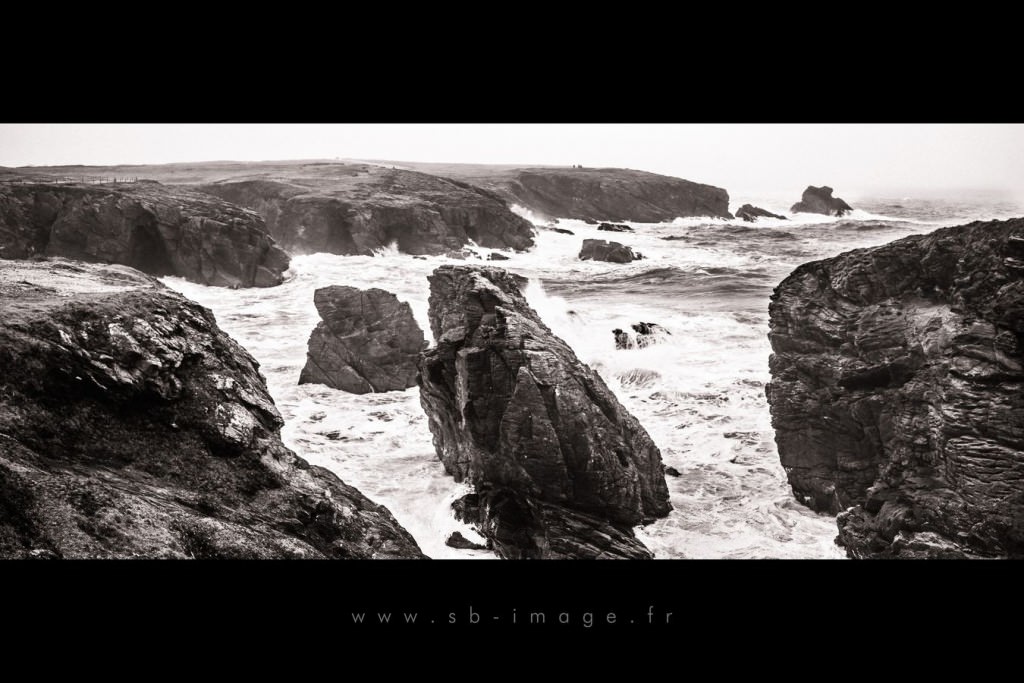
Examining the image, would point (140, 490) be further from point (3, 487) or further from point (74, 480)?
point (3, 487)

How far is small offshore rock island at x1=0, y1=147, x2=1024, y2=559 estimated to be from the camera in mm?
7848

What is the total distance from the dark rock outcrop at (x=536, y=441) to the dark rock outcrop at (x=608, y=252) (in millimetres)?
2580

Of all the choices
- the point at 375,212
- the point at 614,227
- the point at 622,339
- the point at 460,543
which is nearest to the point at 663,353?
the point at 622,339

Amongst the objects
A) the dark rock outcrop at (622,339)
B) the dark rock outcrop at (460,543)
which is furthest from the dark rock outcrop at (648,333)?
the dark rock outcrop at (460,543)

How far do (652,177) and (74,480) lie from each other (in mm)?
10148

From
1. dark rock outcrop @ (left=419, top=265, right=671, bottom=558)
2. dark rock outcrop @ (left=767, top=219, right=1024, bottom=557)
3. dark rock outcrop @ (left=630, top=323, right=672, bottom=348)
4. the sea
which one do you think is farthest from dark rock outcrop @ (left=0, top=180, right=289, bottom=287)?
dark rock outcrop @ (left=767, top=219, right=1024, bottom=557)

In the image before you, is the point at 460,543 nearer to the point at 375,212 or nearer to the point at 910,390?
the point at 375,212

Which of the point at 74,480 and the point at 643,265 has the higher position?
the point at 643,265

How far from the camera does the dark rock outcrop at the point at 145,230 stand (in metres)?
10.6

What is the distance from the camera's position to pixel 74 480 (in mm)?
6934
